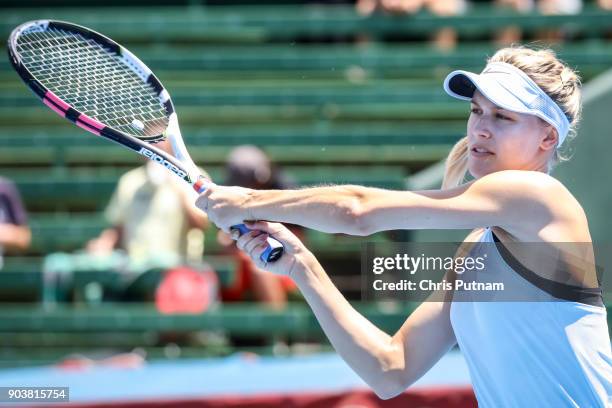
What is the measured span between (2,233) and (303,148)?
214 centimetres

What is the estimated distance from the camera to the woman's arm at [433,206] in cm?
230

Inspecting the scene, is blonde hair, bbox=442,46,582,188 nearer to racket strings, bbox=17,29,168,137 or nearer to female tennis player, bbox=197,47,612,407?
female tennis player, bbox=197,47,612,407

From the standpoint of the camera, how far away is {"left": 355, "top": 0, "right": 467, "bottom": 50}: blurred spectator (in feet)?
24.9

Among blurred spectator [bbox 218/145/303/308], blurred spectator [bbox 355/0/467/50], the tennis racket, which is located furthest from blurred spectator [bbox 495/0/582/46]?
the tennis racket

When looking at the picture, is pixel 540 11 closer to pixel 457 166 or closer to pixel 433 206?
pixel 457 166

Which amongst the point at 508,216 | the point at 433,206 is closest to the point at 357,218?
the point at 433,206

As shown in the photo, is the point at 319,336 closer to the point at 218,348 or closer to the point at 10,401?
the point at 218,348

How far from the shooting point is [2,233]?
6195 mm

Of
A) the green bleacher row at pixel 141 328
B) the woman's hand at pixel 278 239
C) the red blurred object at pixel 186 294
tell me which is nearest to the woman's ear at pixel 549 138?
the woman's hand at pixel 278 239

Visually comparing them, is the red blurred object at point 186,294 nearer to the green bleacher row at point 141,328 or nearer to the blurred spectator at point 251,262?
the green bleacher row at point 141,328

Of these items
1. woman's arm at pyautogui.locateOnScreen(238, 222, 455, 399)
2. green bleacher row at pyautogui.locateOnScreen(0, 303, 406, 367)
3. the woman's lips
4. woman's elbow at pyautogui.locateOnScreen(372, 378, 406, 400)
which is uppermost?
the woman's lips

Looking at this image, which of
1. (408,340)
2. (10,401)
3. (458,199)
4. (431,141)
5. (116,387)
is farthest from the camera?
(431,141)

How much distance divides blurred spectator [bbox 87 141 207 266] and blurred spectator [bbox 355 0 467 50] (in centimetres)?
235

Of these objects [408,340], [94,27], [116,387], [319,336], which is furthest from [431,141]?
[408,340]
